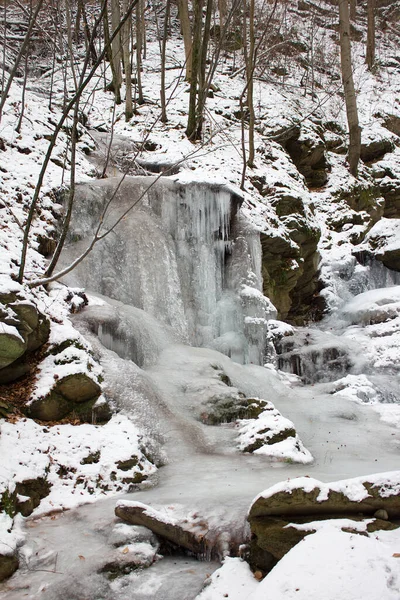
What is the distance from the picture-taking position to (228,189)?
8805 mm

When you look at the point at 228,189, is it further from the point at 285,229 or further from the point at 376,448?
the point at 376,448

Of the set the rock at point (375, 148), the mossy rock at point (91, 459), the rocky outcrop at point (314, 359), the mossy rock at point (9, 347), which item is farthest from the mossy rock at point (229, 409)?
the rock at point (375, 148)

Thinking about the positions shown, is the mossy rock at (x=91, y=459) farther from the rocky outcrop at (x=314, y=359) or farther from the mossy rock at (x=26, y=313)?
the rocky outcrop at (x=314, y=359)

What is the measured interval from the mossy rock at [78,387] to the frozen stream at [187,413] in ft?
0.87

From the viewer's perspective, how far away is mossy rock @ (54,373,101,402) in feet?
13.9

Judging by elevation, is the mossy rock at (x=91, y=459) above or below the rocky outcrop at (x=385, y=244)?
below

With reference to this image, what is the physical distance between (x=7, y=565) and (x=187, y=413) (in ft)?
8.87

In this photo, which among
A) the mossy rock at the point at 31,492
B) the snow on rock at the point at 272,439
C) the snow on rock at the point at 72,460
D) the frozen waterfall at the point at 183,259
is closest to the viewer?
the mossy rock at the point at 31,492

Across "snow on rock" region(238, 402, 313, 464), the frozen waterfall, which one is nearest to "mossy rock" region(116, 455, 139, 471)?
"snow on rock" region(238, 402, 313, 464)

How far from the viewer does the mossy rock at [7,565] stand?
2566mm

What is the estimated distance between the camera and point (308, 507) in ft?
8.02

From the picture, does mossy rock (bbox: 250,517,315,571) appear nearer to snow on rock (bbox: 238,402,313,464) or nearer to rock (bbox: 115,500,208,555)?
rock (bbox: 115,500,208,555)

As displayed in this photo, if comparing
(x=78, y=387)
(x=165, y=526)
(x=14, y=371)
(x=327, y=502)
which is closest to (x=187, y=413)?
(x=78, y=387)

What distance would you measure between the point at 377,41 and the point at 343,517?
86.5ft
